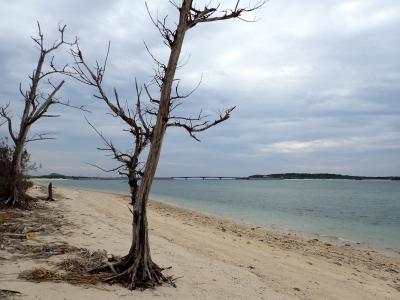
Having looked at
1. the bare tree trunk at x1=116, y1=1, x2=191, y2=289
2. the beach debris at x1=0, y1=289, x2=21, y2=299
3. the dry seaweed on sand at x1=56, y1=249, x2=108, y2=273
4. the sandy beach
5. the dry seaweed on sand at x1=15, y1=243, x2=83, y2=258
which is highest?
the bare tree trunk at x1=116, y1=1, x2=191, y2=289

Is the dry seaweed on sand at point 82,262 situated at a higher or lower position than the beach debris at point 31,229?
lower

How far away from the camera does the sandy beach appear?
5.72 metres

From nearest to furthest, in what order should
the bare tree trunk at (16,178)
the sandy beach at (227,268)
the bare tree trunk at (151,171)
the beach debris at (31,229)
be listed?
the sandy beach at (227,268)
the bare tree trunk at (151,171)
the beach debris at (31,229)
the bare tree trunk at (16,178)

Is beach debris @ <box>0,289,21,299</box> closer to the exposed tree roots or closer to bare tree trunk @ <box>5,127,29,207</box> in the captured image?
the exposed tree roots

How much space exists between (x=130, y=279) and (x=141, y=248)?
0.47 metres

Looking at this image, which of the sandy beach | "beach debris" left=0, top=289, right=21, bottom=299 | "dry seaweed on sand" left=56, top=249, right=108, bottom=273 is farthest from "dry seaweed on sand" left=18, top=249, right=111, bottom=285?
"beach debris" left=0, top=289, right=21, bottom=299

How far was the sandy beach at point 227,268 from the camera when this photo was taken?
5.72m

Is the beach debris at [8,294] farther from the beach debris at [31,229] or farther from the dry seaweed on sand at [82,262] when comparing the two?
the beach debris at [31,229]

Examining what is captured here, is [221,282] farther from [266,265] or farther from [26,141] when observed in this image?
[26,141]

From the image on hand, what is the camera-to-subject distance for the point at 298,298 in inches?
270

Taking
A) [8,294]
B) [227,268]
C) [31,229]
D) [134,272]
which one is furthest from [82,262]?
[31,229]

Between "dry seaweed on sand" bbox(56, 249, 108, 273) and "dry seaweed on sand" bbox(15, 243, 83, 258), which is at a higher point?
"dry seaweed on sand" bbox(15, 243, 83, 258)

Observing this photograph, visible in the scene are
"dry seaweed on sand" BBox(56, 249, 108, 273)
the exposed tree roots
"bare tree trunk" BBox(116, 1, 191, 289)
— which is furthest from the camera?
"dry seaweed on sand" BBox(56, 249, 108, 273)

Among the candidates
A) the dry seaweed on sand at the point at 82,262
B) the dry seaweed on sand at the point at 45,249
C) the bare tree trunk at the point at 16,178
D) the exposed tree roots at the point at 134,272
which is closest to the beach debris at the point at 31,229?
the dry seaweed on sand at the point at 45,249
